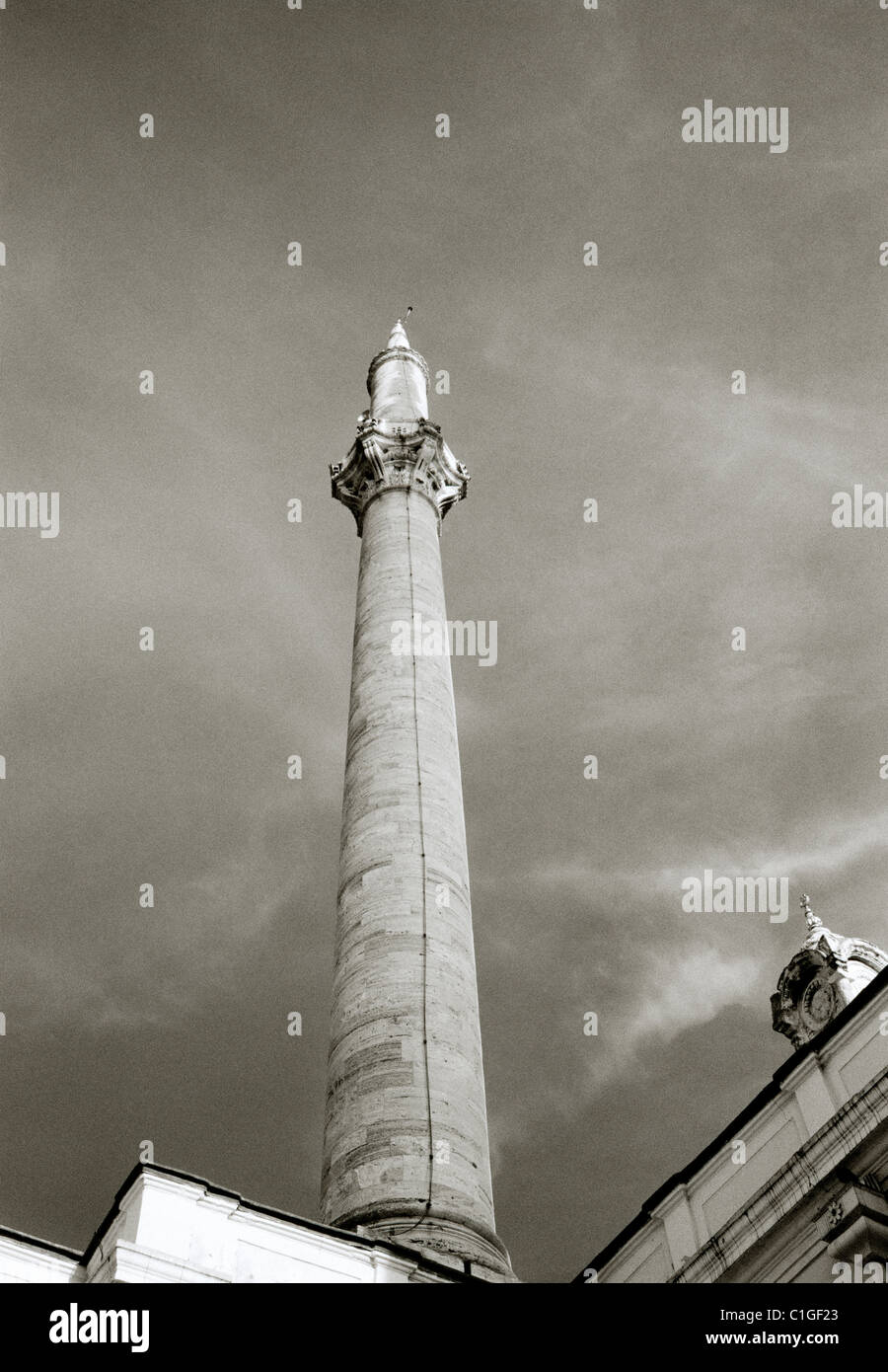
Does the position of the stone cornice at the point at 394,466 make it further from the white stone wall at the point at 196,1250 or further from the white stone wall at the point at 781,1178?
the white stone wall at the point at 196,1250

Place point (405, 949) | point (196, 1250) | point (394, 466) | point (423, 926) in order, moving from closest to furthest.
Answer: point (196, 1250) → point (405, 949) → point (423, 926) → point (394, 466)

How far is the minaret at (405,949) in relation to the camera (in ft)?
58.3

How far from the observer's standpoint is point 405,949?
21047 mm

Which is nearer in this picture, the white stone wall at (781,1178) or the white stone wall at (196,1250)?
the white stone wall at (196,1250)

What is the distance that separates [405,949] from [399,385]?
66.1 feet

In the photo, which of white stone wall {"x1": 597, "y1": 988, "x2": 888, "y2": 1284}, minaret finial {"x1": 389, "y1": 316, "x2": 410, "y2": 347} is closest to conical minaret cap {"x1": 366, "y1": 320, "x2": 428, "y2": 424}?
minaret finial {"x1": 389, "y1": 316, "x2": 410, "y2": 347}

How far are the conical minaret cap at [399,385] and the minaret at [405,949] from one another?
12.0ft

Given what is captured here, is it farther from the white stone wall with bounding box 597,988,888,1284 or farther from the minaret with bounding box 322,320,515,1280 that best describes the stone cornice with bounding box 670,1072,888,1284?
the minaret with bounding box 322,320,515,1280

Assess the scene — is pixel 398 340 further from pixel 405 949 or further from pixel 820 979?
pixel 405 949

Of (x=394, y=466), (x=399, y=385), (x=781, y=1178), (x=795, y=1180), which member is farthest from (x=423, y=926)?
(x=399, y=385)

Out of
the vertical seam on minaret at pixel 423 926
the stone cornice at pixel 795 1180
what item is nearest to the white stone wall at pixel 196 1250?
the vertical seam on minaret at pixel 423 926

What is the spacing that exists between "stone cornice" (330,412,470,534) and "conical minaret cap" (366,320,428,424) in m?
0.82

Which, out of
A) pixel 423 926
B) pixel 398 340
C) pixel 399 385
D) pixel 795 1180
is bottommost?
pixel 795 1180

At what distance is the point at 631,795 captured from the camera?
190 feet
